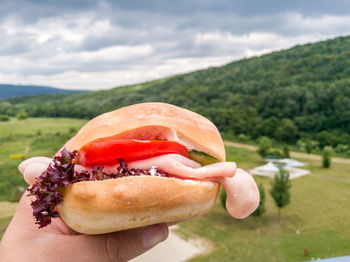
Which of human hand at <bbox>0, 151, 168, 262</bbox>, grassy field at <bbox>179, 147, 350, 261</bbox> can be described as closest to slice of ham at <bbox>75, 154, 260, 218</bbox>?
human hand at <bbox>0, 151, 168, 262</bbox>

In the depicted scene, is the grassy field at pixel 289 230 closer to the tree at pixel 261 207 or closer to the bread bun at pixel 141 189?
the tree at pixel 261 207

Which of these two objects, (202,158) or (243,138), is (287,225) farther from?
(243,138)

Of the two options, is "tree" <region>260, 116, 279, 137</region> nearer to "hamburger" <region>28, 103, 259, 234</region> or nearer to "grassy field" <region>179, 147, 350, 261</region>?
"grassy field" <region>179, 147, 350, 261</region>

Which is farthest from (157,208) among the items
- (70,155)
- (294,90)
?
(294,90)

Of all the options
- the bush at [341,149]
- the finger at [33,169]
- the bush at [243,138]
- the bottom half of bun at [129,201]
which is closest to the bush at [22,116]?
the bush at [243,138]

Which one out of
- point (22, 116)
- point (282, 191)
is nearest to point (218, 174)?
point (282, 191)

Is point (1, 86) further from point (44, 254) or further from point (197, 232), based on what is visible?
point (44, 254)
